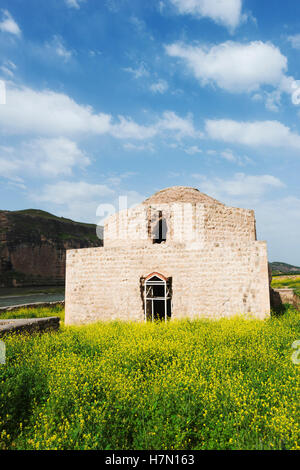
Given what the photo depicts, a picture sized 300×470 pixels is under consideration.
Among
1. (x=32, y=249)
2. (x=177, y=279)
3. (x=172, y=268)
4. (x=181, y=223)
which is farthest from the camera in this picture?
(x=32, y=249)

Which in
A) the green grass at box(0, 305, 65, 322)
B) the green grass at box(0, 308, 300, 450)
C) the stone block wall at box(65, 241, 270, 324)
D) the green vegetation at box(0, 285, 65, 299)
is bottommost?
the green vegetation at box(0, 285, 65, 299)

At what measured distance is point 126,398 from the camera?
3.92 m

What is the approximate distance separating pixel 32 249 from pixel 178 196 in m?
62.0

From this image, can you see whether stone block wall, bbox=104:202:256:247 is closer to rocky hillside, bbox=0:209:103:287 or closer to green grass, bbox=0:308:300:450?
green grass, bbox=0:308:300:450

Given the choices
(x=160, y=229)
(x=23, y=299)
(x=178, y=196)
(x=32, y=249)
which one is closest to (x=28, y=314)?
(x=160, y=229)

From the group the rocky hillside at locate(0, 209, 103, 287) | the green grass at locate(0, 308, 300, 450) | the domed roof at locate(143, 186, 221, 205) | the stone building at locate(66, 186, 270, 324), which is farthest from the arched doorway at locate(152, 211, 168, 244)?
the rocky hillside at locate(0, 209, 103, 287)

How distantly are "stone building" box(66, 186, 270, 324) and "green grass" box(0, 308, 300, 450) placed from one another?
3.68 metres

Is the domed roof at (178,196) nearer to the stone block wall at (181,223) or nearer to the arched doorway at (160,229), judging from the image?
the arched doorway at (160,229)

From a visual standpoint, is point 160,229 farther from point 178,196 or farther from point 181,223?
point 178,196

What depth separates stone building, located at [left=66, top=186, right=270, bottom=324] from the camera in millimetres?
9891

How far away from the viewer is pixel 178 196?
16062 millimetres

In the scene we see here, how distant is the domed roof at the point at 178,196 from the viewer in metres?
16.0
